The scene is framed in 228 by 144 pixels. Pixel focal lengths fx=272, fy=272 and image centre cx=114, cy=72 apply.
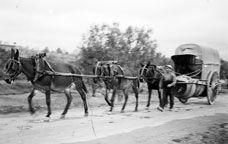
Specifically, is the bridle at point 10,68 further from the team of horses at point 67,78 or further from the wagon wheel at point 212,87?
the wagon wheel at point 212,87

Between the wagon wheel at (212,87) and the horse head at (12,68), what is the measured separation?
1051cm

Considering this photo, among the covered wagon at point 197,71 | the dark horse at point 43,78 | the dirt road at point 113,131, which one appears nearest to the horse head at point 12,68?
the dark horse at point 43,78

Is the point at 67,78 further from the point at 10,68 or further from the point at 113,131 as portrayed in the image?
the point at 113,131

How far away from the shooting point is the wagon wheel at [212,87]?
1523 centimetres

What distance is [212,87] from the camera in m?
15.6

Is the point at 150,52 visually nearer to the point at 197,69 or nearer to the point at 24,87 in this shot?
the point at 197,69

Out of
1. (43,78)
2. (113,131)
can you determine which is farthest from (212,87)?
(43,78)

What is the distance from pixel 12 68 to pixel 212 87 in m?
11.3

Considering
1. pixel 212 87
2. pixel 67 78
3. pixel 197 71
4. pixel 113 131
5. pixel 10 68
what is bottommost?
pixel 113 131

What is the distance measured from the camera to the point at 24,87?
68.6ft

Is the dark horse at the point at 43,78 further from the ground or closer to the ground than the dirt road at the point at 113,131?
further from the ground

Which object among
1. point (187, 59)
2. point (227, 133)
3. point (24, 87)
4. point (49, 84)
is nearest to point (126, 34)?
point (187, 59)

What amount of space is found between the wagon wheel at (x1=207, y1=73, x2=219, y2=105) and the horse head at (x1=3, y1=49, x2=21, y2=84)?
10.5 m

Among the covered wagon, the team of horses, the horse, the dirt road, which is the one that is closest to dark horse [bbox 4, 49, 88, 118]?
the team of horses
